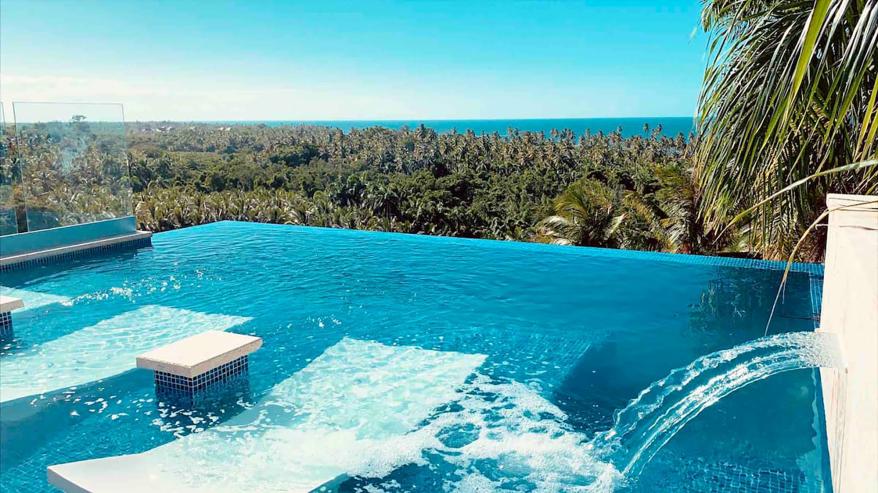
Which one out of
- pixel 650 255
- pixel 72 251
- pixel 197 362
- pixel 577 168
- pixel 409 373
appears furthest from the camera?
pixel 577 168

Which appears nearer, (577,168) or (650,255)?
(650,255)

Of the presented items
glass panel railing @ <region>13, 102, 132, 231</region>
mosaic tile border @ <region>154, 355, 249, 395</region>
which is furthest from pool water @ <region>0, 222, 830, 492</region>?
glass panel railing @ <region>13, 102, 132, 231</region>

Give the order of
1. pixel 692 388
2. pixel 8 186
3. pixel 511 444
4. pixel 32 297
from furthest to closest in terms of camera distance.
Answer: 1. pixel 8 186
2. pixel 32 297
3. pixel 692 388
4. pixel 511 444

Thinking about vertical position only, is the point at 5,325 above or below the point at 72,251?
below

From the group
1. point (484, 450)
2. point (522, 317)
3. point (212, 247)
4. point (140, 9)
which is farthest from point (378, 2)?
point (484, 450)

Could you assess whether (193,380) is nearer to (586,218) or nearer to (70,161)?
(70,161)

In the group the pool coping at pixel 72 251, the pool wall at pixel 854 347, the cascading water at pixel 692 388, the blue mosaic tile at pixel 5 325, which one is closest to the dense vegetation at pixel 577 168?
the pool wall at pixel 854 347

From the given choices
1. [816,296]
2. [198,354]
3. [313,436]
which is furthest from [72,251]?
[816,296]

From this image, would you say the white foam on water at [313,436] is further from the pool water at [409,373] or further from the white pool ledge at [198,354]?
the white pool ledge at [198,354]

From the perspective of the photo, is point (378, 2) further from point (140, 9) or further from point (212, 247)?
point (212, 247)
